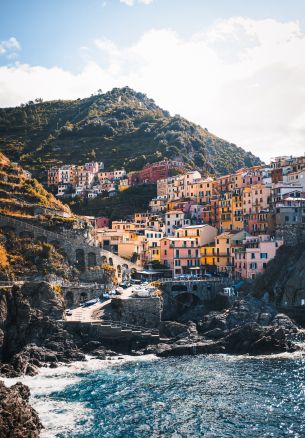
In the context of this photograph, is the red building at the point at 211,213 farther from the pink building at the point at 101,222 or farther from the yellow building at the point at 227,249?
the pink building at the point at 101,222

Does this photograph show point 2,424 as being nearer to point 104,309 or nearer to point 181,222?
point 104,309

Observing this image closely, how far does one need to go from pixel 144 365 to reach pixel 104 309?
1689 centimetres

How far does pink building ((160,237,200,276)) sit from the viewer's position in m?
104

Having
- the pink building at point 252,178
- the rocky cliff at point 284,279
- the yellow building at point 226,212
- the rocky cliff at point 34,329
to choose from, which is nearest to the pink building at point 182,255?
the yellow building at point 226,212

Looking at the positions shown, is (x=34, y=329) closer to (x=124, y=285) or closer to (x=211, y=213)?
(x=124, y=285)

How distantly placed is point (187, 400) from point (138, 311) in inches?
1192

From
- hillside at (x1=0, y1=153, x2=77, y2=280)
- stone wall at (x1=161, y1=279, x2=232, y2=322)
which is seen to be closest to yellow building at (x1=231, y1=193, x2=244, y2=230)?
stone wall at (x1=161, y1=279, x2=232, y2=322)

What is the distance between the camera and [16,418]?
41.0 meters

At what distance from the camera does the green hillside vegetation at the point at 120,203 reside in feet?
472

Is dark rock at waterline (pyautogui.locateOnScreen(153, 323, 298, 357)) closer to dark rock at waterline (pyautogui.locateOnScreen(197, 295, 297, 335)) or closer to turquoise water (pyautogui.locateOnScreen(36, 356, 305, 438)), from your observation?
turquoise water (pyautogui.locateOnScreen(36, 356, 305, 438))

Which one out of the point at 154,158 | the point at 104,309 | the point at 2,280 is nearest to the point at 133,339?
the point at 104,309

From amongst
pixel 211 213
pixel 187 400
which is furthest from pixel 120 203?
pixel 187 400

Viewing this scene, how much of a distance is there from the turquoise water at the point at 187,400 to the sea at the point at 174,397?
78 mm

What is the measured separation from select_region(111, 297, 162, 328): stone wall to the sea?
12.0 meters
